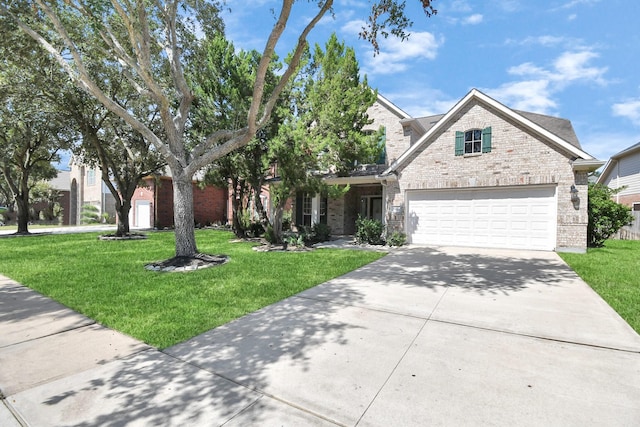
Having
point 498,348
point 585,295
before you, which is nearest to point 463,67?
point 585,295

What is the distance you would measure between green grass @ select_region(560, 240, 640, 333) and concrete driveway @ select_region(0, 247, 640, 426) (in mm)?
301

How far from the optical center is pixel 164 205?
24.4 meters

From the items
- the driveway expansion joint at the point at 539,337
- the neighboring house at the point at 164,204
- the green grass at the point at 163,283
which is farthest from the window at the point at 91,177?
the driveway expansion joint at the point at 539,337

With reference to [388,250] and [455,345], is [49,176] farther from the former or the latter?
[455,345]

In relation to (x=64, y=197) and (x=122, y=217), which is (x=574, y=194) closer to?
(x=122, y=217)

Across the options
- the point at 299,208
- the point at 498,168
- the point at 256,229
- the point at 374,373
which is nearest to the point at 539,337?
the point at 374,373

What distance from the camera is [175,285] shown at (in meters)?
6.44

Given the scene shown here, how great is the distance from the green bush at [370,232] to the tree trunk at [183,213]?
23.0ft

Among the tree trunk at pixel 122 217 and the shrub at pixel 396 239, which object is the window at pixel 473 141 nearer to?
the shrub at pixel 396 239

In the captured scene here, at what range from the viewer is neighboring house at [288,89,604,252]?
35.4 feet

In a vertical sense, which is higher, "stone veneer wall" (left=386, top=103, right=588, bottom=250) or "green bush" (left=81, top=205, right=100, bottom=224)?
"stone veneer wall" (left=386, top=103, right=588, bottom=250)

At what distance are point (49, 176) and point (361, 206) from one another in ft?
89.2

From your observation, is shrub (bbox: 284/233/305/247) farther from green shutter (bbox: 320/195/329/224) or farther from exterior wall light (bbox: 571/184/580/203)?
exterior wall light (bbox: 571/184/580/203)

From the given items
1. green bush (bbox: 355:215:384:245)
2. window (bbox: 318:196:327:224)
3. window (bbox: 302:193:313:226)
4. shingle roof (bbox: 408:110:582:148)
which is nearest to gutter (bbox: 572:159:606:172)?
shingle roof (bbox: 408:110:582:148)
